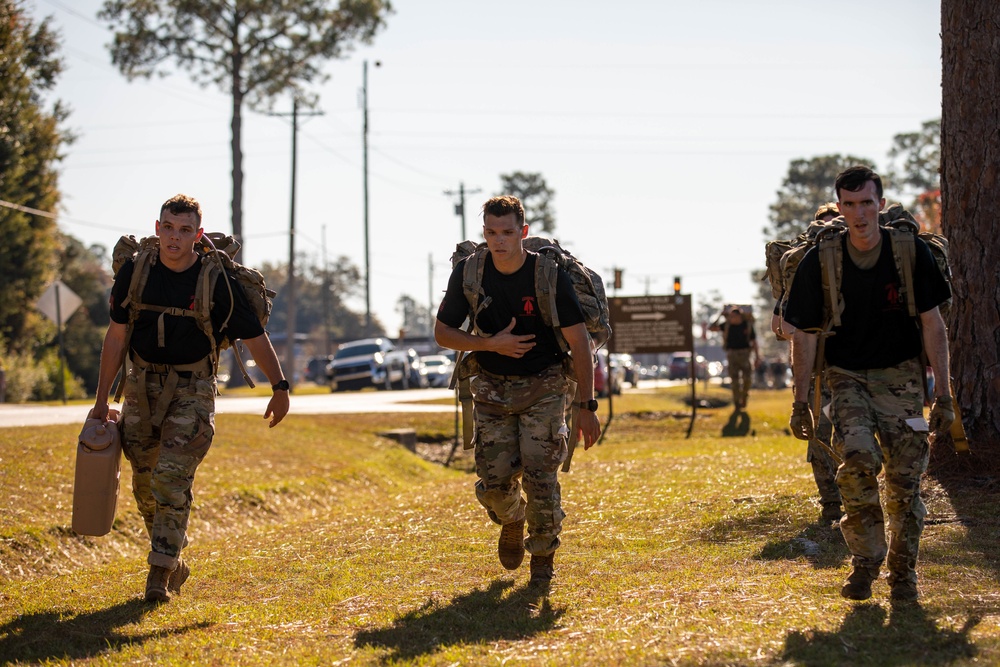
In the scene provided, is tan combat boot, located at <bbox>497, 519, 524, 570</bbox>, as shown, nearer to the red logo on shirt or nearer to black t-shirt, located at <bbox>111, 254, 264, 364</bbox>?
black t-shirt, located at <bbox>111, 254, 264, 364</bbox>

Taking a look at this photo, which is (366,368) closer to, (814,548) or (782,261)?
(814,548)

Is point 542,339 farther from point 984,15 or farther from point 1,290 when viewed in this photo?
point 1,290

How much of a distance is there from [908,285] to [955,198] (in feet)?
13.0

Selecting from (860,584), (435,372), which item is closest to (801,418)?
(860,584)

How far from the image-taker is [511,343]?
23.0ft

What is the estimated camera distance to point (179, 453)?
23.7 feet

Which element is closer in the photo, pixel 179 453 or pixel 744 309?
pixel 179 453

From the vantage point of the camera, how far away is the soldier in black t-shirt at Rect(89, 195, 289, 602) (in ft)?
23.6

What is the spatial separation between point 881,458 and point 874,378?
0.39 metres

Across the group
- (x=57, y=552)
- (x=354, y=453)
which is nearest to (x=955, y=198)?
(x=57, y=552)

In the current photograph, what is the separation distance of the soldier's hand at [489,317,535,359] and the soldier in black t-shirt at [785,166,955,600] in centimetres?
146

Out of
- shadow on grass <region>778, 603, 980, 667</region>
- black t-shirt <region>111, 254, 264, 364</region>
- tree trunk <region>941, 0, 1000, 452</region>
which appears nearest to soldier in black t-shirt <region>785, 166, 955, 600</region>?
shadow on grass <region>778, 603, 980, 667</region>

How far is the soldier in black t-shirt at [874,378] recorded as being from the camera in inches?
243

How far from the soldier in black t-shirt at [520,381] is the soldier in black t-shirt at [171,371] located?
114 cm
